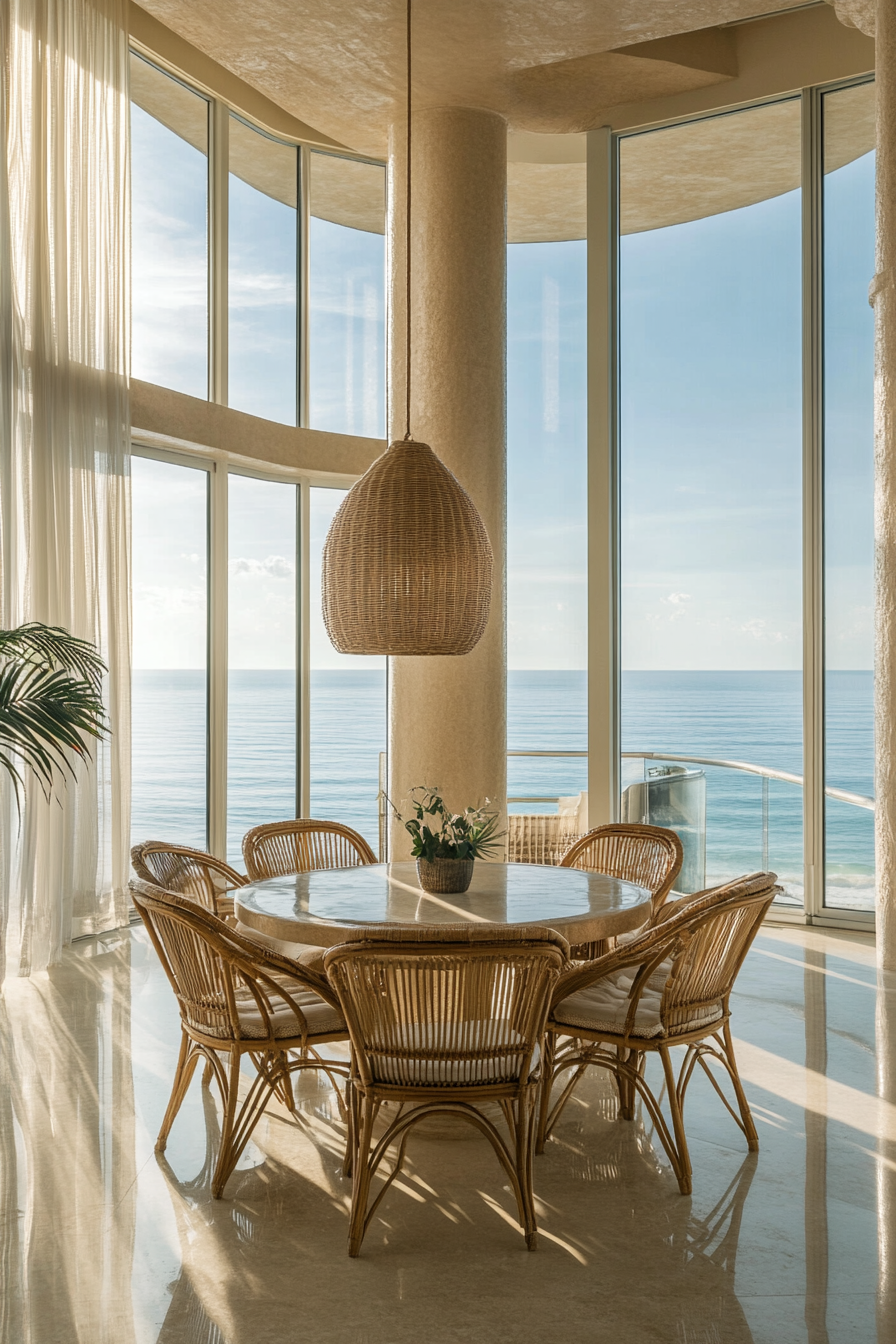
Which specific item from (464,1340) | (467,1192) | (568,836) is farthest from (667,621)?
(464,1340)

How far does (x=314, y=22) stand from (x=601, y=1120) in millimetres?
5376

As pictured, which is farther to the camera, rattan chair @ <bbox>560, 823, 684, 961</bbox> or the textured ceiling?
the textured ceiling

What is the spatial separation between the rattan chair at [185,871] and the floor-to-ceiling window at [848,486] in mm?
3680

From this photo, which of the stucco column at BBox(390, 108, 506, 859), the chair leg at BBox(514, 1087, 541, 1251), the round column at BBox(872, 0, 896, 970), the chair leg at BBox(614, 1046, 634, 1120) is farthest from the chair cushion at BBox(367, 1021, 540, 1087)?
the stucco column at BBox(390, 108, 506, 859)

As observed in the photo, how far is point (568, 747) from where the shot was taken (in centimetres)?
730

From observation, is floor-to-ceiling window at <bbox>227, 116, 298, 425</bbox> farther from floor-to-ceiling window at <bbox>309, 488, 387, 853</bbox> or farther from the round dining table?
the round dining table

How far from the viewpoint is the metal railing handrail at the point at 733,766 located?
6.45 m

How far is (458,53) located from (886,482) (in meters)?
3.24

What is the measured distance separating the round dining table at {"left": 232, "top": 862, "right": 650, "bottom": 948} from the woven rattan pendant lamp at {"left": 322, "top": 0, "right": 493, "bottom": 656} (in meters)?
0.81

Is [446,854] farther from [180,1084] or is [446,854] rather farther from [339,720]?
[339,720]

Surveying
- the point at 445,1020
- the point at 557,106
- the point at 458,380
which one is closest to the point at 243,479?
the point at 458,380

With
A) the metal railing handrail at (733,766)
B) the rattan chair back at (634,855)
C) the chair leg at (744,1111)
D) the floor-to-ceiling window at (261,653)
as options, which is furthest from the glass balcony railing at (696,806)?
the chair leg at (744,1111)

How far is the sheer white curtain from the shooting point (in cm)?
535

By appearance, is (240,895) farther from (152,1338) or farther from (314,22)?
(314,22)
